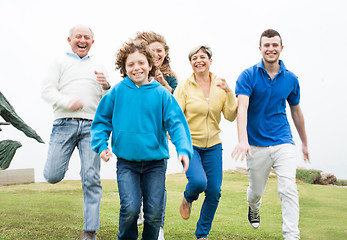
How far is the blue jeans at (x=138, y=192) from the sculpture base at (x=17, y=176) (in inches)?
401

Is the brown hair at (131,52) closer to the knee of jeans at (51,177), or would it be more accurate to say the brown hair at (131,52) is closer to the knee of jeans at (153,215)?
the knee of jeans at (153,215)

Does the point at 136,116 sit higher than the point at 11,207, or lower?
higher

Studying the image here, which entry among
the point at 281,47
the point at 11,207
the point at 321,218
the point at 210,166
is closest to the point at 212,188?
the point at 210,166

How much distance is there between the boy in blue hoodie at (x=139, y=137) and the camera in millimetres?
3209

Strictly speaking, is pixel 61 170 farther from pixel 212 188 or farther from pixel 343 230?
pixel 343 230

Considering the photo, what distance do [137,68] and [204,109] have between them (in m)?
1.17

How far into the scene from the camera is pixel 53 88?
4238 mm

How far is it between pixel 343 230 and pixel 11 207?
20.3 ft

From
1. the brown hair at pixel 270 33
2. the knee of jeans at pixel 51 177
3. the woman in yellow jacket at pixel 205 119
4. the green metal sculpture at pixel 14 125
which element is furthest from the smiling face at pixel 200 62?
the green metal sculpture at pixel 14 125

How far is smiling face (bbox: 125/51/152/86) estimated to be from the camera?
3350mm

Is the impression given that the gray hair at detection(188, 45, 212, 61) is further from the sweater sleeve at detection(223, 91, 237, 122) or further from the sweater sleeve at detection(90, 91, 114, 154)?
the sweater sleeve at detection(90, 91, 114, 154)

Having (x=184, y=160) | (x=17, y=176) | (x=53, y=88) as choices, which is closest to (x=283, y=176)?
(x=184, y=160)

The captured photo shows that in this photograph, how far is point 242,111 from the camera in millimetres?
4246

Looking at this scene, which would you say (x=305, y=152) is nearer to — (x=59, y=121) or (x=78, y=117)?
(x=78, y=117)
